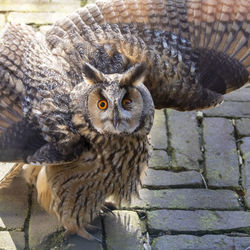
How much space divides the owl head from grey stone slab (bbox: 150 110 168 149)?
4.19 ft

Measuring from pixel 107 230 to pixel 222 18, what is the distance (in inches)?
71.3

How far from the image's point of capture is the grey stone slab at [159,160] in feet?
13.8

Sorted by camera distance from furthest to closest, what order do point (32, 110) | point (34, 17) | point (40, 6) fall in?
point (40, 6)
point (34, 17)
point (32, 110)

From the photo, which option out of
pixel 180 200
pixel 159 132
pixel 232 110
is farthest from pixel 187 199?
pixel 232 110

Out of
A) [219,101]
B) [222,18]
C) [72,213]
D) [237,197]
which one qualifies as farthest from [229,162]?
[72,213]

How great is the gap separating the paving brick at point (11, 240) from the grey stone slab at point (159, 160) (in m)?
1.18

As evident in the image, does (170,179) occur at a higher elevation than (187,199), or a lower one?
higher

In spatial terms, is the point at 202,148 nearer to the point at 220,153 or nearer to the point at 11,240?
the point at 220,153

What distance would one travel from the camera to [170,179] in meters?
4.10

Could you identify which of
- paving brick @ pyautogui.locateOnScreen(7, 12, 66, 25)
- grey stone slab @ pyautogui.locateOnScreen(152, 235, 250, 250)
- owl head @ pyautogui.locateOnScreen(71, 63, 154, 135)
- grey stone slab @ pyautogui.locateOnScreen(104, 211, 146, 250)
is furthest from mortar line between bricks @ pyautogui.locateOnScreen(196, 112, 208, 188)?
paving brick @ pyautogui.locateOnScreen(7, 12, 66, 25)

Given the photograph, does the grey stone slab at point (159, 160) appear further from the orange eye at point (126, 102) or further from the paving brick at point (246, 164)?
the orange eye at point (126, 102)

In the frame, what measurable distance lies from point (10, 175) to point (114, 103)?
1.50 meters

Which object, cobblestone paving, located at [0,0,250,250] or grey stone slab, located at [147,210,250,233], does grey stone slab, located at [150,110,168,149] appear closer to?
cobblestone paving, located at [0,0,250,250]

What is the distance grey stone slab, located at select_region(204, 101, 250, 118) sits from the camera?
4.61 meters
